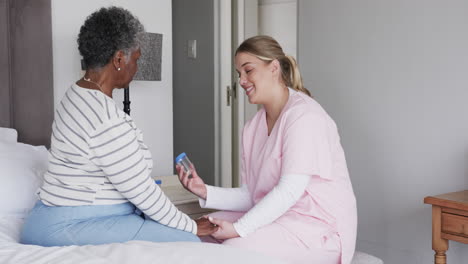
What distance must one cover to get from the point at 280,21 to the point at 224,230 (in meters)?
2.87

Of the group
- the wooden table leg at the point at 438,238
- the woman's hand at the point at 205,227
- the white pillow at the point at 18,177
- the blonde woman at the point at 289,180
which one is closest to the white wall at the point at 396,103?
the wooden table leg at the point at 438,238

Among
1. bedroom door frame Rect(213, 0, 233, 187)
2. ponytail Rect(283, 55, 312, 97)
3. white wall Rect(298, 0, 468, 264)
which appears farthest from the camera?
bedroom door frame Rect(213, 0, 233, 187)

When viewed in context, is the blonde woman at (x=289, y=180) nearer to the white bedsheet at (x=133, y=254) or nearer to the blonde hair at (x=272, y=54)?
the blonde hair at (x=272, y=54)

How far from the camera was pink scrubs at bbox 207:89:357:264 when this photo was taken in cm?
176

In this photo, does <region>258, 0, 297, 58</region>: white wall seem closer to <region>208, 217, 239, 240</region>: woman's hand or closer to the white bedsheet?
<region>208, 217, 239, 240</region>: woman's hand

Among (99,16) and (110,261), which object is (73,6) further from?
(110,261)

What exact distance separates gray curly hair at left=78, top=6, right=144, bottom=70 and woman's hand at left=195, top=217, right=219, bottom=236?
1.89ft

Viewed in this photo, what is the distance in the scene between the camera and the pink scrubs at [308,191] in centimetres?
176

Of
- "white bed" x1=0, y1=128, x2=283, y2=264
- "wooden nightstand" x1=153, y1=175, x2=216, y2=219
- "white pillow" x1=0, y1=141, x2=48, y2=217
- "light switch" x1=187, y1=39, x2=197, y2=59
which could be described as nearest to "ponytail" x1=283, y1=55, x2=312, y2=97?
"wooden nightstand" x1=153, y1=175, x2=216, y2=219

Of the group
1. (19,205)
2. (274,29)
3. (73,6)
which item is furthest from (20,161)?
(274,29)

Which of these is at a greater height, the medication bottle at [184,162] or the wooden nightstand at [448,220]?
the medication bottle at [184,162]

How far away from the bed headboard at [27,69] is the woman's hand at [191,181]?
2.52 feet

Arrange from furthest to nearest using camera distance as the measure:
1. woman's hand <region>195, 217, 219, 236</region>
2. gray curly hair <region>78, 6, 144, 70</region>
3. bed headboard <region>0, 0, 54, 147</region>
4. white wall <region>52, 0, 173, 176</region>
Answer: white wall <region>52, 0, 173, 176</region> → bed headboard <region>0, 0, 54, 147</region> → woman's hand <region>195, 217, 219, 236</region> → gray curly hair <region>78, 6, 144, 70</region>

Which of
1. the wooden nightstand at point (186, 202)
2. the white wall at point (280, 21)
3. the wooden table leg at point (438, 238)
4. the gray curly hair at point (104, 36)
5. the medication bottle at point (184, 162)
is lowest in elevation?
the wooden table leg at point (438, 238)
